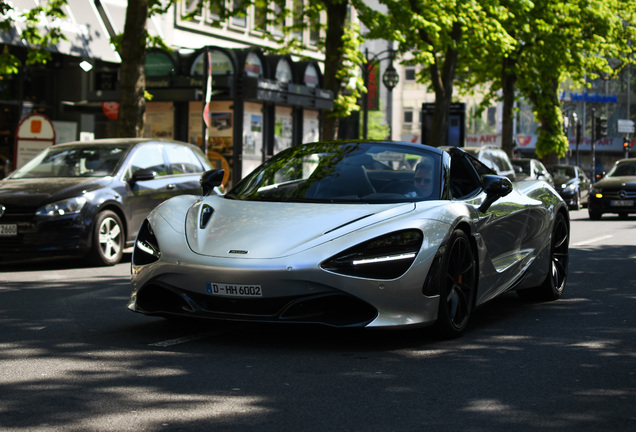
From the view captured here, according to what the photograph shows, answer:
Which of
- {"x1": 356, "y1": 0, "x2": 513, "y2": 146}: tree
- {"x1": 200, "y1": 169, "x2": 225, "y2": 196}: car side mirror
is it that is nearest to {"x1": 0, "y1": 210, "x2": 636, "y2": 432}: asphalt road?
{"x1": 200, "y1": 169, "x2": 225, "y2": 196}: car side mirror

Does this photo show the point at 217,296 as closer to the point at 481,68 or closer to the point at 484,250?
the point at 484,250

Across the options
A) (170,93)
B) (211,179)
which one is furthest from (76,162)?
(170,93)

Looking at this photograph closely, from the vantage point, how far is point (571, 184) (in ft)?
103

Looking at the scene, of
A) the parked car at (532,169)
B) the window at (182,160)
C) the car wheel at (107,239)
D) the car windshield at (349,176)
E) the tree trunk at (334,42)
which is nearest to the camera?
the car windshield at (349,176)

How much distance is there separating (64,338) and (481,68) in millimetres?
36029

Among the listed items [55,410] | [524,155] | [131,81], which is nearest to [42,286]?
[55,410]

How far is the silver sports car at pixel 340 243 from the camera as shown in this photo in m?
6.04

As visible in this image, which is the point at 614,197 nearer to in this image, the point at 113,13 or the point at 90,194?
the point at 113,13

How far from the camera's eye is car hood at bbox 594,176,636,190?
24.4 metres

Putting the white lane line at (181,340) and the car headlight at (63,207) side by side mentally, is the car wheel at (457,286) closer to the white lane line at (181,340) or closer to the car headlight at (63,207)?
the white lane line at (181,340)

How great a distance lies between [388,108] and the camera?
3846 inches

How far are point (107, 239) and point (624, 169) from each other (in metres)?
16.7

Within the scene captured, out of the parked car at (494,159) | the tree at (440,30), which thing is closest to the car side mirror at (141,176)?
the parked car at (494,159)

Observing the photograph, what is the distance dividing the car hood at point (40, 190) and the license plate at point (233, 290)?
6.13 meters
